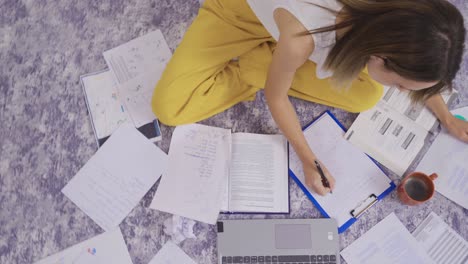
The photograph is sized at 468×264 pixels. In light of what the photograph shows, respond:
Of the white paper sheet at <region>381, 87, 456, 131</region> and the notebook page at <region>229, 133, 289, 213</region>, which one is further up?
the white paper sheet at <region>381, 87, 456, 131</region>

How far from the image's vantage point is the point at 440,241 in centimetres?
110

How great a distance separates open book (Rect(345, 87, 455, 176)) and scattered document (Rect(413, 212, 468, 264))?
0.55 ft

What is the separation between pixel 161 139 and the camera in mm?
1207

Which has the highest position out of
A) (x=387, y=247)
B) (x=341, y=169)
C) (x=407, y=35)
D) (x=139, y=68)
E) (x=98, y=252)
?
(x=407, y=35)

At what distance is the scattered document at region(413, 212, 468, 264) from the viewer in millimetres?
1079

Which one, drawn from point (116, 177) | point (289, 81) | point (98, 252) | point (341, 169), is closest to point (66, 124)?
point (116, 177)

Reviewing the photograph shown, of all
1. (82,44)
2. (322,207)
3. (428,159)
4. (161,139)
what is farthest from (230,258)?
(82,44)

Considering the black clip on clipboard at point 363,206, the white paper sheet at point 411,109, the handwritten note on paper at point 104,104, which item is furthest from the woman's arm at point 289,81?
the handwritten note on paper at point 104,104

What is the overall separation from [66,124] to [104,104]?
14 cm

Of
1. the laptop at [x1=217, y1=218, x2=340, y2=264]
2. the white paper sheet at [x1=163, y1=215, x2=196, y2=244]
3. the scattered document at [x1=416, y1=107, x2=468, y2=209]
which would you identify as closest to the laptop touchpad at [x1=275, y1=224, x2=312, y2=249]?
the laptop at [x1=217, y1=218, x2=340, y2=264]

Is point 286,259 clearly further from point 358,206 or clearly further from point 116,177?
point 116,177

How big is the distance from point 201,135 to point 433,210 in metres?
0.72

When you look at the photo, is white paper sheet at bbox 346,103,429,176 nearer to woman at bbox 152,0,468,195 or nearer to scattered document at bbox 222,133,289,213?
woman at bbox 152,0,468,195

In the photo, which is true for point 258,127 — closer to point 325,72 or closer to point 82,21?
point 325,72
